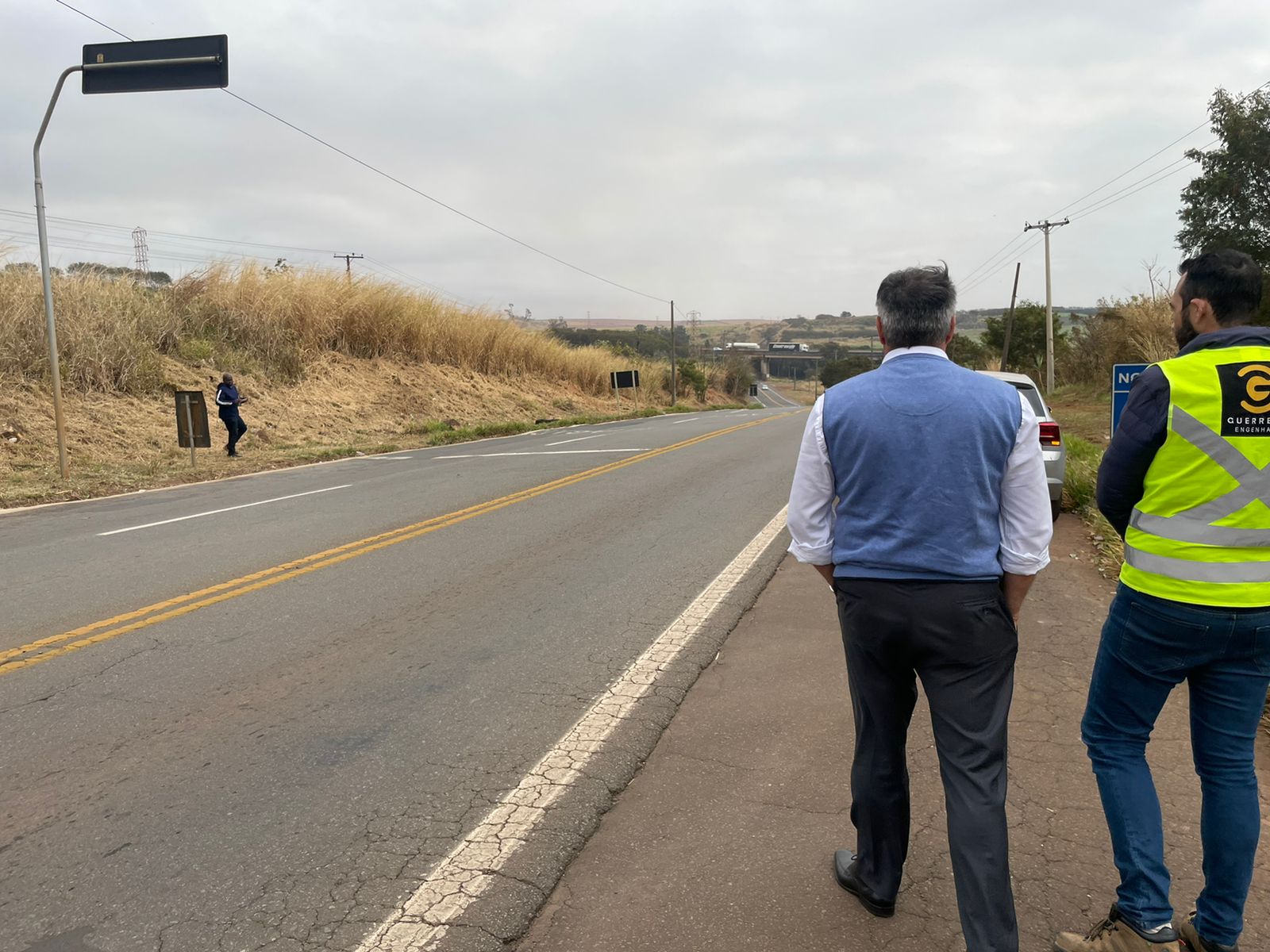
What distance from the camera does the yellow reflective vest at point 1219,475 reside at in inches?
97.4

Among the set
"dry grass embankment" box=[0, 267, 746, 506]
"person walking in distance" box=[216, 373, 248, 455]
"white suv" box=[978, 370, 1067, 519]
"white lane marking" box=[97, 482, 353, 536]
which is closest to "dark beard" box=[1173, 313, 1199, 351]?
"white suv" box=[978, 370, 1067, 519]

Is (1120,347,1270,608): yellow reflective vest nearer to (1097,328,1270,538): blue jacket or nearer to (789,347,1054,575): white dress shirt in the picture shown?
(1097,328,1270,538): blue jacket

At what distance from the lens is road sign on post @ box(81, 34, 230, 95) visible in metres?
13.1

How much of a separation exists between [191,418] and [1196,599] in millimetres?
18485

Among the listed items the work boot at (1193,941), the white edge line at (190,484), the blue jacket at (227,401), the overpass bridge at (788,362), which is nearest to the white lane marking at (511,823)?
the work boot at (1193,941)

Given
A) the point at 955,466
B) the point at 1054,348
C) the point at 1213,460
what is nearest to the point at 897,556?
the point at 955,466

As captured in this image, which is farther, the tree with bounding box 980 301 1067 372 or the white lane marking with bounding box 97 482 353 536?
the tree with bounding box 980 301 1067 372

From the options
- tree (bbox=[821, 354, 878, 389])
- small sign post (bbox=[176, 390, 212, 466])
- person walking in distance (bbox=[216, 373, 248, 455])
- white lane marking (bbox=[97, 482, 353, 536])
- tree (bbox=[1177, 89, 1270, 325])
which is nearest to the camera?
white lane marking (bbox=[97, 482, 353, 536])

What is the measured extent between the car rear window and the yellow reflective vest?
275 inches

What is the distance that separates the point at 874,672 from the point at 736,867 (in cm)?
97

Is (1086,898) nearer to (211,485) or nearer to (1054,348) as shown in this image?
(211,485)

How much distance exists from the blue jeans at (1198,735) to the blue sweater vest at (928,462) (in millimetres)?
521

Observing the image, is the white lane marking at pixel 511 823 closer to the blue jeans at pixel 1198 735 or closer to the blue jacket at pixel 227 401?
the blue jeans at pixel 1198 735

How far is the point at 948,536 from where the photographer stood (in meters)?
2.50
